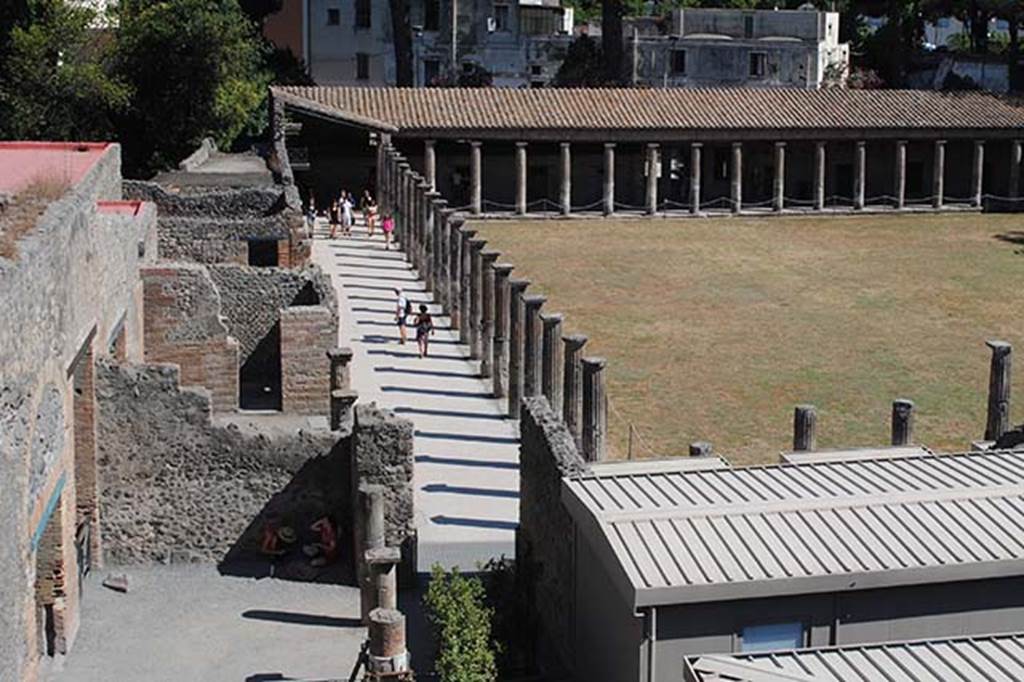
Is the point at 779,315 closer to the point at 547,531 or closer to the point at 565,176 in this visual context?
the point at 565,176

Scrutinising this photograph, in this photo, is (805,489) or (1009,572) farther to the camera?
(805,489)

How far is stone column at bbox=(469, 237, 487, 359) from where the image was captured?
113 ft

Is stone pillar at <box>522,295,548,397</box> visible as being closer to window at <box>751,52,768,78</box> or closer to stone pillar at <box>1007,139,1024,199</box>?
stone pillar at <box>1007,139,1024,199</box>

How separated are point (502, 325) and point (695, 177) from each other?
27.4m

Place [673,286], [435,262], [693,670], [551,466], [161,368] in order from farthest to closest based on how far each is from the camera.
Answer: [673,286], [435,262], [161,368], [551,466], [693,670]

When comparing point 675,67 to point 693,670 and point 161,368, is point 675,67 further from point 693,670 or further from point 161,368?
point 693,670

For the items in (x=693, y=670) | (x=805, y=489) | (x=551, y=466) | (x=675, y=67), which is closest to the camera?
(x=693, y=670)

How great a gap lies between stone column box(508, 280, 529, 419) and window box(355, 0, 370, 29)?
46.5 m

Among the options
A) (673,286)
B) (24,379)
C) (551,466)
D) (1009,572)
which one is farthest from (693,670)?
(673,286)

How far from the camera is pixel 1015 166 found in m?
60.4

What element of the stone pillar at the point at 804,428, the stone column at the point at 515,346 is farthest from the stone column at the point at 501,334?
the stone pillar at the point at 804,428

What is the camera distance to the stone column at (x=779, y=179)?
5828 cm

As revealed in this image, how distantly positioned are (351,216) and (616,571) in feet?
123

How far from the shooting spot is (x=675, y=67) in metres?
74.2
